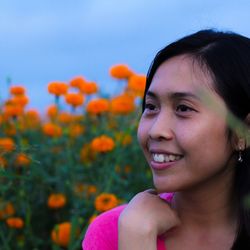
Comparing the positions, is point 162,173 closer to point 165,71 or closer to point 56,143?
point 165,71

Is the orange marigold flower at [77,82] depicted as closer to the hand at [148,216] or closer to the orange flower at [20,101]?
the orange flower at [20,101]

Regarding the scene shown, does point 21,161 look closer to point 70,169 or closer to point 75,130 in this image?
point 70,169

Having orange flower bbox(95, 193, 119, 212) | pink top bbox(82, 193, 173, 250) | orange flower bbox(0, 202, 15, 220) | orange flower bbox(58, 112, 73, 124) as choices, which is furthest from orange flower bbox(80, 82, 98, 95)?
pink top bbox(82, 193, 173, 250)

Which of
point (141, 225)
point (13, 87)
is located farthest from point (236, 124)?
point (13, 87)

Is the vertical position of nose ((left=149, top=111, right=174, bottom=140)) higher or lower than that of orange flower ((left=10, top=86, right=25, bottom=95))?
higher

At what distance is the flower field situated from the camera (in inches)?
100.0

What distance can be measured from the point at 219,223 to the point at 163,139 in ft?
0.98

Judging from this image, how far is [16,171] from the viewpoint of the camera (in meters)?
2.86

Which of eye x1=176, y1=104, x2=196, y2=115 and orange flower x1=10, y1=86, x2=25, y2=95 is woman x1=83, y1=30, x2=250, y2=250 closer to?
eye x1=176, y1=104, x2=196, y2=115

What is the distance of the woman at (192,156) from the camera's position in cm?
142

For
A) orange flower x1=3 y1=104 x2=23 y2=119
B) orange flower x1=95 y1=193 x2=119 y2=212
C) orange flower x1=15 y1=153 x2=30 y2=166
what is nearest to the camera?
orange flower x1=95 y1=193 x2=119 y2=212

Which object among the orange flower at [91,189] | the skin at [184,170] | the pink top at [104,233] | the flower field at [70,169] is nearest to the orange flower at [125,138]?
the flower field at [70,169]

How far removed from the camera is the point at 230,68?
150 centimetres

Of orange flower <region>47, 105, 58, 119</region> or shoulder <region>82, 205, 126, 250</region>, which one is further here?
orange flower <region>47, 105, 58, 119</region>
